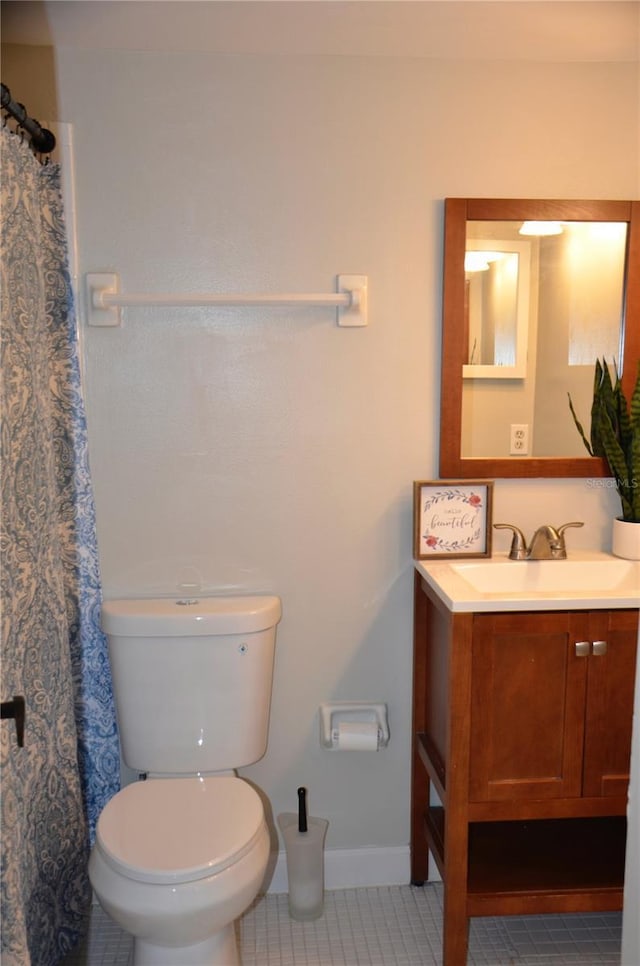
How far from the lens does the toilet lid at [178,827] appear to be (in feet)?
5.01

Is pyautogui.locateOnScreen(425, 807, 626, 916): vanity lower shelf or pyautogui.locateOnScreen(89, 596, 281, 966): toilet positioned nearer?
pyautogui.locateOnScreen(89, 596, 281, 966): toilet

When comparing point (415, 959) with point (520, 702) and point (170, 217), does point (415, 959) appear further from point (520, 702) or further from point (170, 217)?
point (170, 217)

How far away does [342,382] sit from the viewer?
6.73 ft

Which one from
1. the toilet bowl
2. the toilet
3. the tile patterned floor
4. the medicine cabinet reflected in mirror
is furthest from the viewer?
the medicine cabinet reflected in mirror

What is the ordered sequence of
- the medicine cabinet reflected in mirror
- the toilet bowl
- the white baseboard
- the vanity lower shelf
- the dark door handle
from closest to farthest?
the dark door handle, the toilet bowl, the vanity lower shelf, the medicine cabinet reflected in mirror, the white baseboard

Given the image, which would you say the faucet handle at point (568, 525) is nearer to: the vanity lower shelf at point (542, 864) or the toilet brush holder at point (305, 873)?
the vanity lower shelf at point (542, 864)

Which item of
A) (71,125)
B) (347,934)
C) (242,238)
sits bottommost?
(347,934)

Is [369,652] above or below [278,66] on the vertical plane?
below

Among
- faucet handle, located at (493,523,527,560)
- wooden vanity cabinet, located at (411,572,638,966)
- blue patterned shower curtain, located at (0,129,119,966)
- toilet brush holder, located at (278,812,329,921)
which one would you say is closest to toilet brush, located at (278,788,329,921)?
toilet brush holder, located at (278,812,329,921)

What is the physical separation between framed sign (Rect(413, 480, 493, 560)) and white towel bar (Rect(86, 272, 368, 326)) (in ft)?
1.74

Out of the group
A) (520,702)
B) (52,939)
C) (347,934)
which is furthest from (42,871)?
(520,702)

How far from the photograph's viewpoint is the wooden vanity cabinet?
1690 millimetres

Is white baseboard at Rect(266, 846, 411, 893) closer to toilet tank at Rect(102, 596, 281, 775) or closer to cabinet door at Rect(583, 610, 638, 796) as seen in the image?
toilet tank at Rect(102, 596, 281, 775)

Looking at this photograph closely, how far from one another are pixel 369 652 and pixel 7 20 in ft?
6.06
